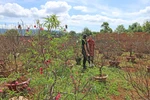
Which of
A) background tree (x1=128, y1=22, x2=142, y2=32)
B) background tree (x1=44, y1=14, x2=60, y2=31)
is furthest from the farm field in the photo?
background tree (x1=128, y1=22, x2=142, y2=32)

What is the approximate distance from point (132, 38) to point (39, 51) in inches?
645

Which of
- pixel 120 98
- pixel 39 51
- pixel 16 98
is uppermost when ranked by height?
pixel 39 51

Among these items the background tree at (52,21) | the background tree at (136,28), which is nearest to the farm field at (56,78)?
the background tree at (52,21)

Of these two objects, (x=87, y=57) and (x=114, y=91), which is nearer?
(x=114, y=91)

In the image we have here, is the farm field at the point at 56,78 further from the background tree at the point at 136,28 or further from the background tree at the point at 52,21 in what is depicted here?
the background tree at the point at 136,28

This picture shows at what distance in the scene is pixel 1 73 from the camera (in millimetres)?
6816

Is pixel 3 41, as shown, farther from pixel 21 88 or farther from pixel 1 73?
pixel 21 88

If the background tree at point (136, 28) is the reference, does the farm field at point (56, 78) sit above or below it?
below

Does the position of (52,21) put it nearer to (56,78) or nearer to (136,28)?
(56,78)

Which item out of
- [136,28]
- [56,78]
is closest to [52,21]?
[56,78]

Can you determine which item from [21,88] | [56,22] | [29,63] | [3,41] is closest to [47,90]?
[56,22]

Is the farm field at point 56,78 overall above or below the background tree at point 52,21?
below

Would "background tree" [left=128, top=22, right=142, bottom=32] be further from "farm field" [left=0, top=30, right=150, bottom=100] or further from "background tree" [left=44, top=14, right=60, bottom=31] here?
"background tree" [left=44, top=14, right=60, bottom=31]

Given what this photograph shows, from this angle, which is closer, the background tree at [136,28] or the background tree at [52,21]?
the background tree at [52,21]
